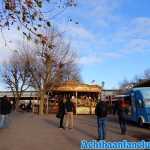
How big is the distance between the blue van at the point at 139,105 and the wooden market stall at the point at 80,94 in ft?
66.2

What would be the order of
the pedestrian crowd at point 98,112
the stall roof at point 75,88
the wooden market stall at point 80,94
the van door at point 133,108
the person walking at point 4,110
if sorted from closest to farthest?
the pedestrian crowd at point 98,112
the person walking at point 4,110
the van door at point 133,108
the wooden market stall at point 80,94
the stall roof at point 75,88

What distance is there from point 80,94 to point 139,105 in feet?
87.7

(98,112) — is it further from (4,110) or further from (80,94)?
(80,94)

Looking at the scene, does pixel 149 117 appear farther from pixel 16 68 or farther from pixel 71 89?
pixel 16 68

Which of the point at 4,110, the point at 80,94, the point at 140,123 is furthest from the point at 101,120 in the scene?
the point at 80,94

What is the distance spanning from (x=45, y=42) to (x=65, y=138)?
38.8ft

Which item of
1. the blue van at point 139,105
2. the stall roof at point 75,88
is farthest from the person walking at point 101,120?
→ the stall roof at point 75,88

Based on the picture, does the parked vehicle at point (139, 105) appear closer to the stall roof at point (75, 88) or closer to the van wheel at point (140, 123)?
the van wheel at point (140, 123)

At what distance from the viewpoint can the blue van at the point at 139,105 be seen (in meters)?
32.0

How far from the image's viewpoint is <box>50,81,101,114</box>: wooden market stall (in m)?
56.4

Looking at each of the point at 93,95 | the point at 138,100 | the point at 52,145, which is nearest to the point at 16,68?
the point at 93,95

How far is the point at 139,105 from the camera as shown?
33469 millimetres

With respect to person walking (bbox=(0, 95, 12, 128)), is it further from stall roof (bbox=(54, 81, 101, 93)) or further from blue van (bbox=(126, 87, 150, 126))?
stall roof (bbox=(54, 81, 101, 93))

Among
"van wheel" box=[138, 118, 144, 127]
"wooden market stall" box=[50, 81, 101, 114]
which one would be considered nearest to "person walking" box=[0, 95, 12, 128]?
"van wheel" box=[138, 118, 144, 127]
